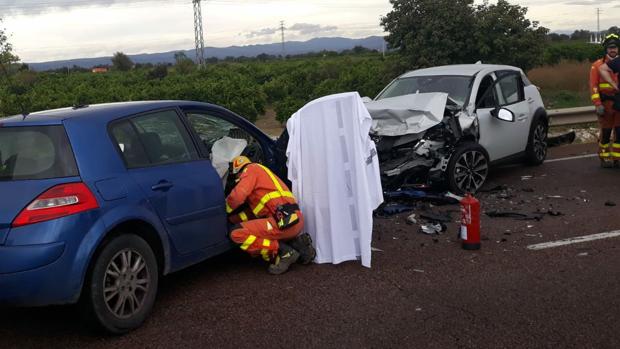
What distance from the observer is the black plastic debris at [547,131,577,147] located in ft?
39.0

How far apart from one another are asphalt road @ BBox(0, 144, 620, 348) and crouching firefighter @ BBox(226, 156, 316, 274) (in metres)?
0.18

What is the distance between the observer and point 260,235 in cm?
526

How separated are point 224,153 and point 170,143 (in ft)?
2.12

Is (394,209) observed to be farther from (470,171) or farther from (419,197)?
(470,171)

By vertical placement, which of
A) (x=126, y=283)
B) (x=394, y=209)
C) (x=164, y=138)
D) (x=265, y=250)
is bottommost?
(x=394, y=209)

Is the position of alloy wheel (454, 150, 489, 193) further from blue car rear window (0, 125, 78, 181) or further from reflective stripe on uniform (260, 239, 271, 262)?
blue car rear window (0, 125, 78, 181)

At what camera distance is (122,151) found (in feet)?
14.6

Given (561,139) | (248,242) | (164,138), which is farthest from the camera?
(561,139)

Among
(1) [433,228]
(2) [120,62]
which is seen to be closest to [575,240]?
(1) [433,228]

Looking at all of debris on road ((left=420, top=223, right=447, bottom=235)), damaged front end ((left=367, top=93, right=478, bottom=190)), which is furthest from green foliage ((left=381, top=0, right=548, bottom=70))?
debris on road ((left=420, top=223, right=447, bottom=235))

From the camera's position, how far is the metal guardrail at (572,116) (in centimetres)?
1288

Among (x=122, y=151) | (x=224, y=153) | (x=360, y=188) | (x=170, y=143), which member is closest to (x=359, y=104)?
(x=360, y=188)

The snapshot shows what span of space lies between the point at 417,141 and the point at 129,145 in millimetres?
4067

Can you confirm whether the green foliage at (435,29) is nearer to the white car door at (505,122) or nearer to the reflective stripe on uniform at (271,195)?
the white car door at (505,122)
